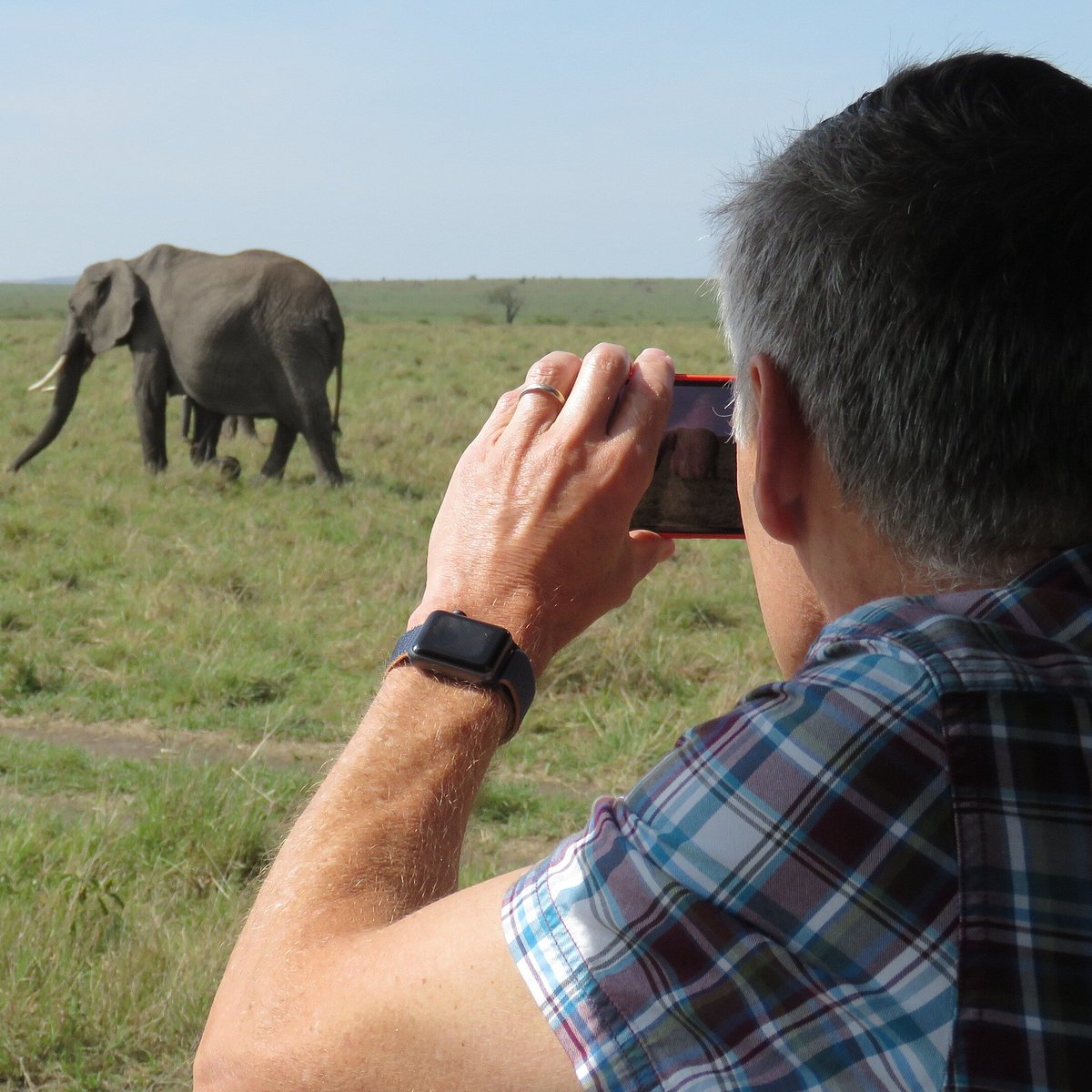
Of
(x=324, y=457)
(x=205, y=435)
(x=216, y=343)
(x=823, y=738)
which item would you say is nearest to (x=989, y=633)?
(x=823, y=738)

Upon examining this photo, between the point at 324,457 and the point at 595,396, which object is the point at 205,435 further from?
the point at 595,396

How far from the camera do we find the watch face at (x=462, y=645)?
1.18 meters

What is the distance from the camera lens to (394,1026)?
2.85ft

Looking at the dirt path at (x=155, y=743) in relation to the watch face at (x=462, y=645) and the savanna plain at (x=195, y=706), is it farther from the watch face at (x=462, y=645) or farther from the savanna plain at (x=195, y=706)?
the watch face at (x=462, y=645)

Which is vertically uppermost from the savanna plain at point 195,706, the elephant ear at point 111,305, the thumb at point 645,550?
the elephant ear at point 111,305

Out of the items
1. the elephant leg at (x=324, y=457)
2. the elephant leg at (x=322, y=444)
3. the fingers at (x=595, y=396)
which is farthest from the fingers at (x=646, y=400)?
the elephant leg at (x=324, y=457)

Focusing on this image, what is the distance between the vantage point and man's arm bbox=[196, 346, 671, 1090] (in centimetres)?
85

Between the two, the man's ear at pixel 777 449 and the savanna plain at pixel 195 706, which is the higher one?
the man's ear at pixel 777 449

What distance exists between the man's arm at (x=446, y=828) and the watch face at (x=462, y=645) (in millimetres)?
21

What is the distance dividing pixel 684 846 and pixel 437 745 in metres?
0.40

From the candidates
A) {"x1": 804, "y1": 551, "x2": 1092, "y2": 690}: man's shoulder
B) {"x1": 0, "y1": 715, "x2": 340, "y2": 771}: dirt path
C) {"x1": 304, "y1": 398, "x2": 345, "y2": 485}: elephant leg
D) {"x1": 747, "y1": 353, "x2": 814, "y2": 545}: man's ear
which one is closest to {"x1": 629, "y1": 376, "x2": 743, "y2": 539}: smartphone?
{"x1": 747, "y1": 353, "x2": 814, "y2": 545}: man's ear

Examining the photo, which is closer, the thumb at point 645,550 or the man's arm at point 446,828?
the man's arm at point 446,828

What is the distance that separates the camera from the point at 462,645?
1.19 meters

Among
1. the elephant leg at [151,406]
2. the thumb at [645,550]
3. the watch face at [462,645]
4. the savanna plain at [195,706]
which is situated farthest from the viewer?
the elephant leg at [151,406]
